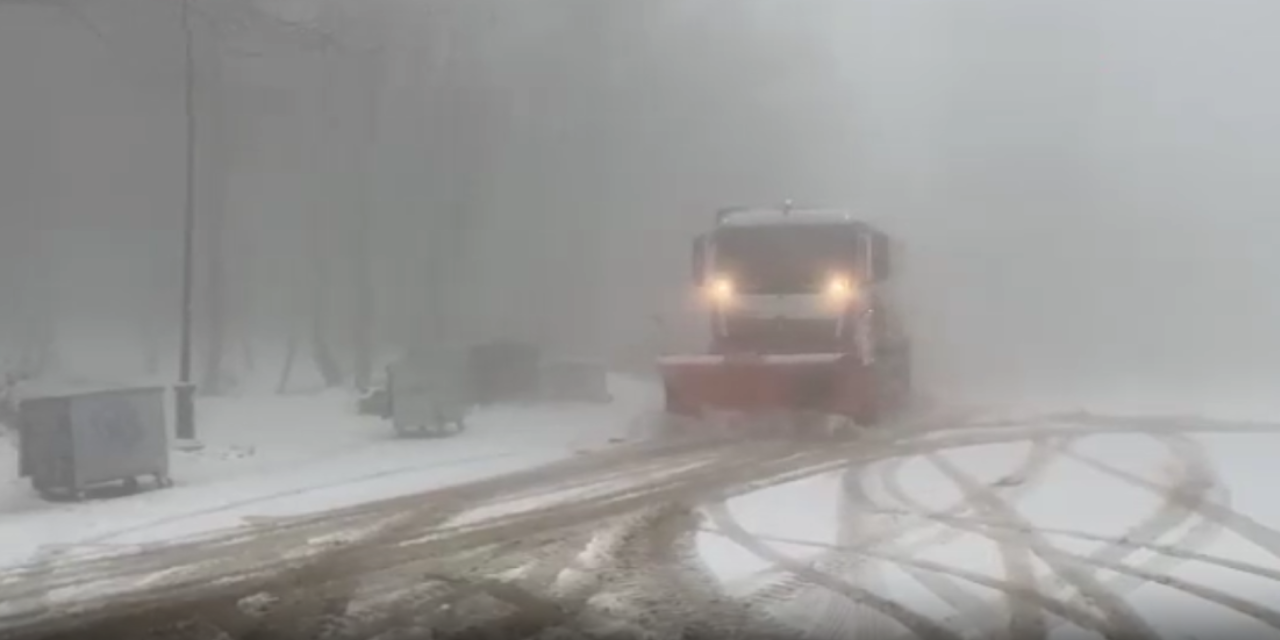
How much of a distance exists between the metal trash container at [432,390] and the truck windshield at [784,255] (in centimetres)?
102

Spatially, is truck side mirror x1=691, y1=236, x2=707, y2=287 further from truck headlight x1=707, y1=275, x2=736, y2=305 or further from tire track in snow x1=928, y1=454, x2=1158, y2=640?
tire track in snow x1=928, y1=454, x2=1158, y2=640

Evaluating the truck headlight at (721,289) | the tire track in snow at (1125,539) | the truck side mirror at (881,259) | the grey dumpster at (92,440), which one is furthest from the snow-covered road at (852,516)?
the truck side mirror at (881,259)

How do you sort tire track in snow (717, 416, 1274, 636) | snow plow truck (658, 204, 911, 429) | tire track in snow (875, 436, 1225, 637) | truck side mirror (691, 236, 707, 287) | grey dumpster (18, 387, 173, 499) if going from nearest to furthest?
tire track in snow (717, 416, 1274, 636) < tire track in snow (875, 436, 1225, 637) < grey dumpster (18, 387, 173, 499) < truck side mirror (691, 236, 707, 287) < snow plow truck (658, 204, 911, 429)

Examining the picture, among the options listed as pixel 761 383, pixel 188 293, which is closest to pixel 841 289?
pixel 761 383

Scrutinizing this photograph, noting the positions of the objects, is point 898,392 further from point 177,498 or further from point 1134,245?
point 177,498

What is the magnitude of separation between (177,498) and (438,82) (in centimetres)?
175

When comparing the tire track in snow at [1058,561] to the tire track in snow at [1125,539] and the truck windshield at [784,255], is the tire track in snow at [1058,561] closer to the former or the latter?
the tire track in snow at [1125,539]

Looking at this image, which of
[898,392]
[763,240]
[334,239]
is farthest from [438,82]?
[898,392]

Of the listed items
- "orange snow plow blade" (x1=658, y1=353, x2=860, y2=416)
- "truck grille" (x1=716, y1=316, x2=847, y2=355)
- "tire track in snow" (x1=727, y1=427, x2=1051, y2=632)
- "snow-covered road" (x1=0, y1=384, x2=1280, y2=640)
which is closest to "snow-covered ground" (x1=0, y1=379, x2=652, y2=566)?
"snow-covered road" (x1=0, y1=384, x2=1280, y2=640)

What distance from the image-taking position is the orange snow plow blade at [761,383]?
6133 mm

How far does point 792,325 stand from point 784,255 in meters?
0.29

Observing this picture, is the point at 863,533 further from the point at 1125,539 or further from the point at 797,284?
the point at 797,284

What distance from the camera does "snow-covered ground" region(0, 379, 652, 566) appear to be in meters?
5.56

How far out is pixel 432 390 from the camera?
19.3 feet
